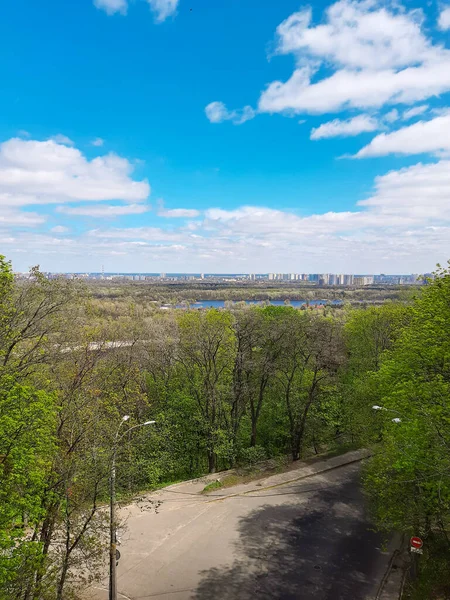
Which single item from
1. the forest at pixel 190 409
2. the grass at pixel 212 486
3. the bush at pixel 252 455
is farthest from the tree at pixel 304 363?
the grass at pixel 212 486

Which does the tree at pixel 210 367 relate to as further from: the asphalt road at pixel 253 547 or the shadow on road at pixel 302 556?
the shadow on road at pixel 302 556


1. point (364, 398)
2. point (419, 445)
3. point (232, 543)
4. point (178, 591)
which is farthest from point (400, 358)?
point (178, 591)

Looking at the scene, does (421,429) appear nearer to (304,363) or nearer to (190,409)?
(304,363)

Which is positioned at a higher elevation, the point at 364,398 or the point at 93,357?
the point at 93,357

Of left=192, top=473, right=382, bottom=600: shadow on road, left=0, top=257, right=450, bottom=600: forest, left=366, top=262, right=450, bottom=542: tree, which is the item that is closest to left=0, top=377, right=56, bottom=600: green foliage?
left=0, top=257, right=450, bottom=600: forest

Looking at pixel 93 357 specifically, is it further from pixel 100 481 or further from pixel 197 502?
pixel 197 502

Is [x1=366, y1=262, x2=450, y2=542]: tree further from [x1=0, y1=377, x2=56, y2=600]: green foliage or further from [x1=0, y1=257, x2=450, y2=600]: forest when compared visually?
[x1=0, y1=377, x2=56, y2=600]: green foliage

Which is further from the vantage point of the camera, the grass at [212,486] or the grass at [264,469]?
the grass at [264,469]
